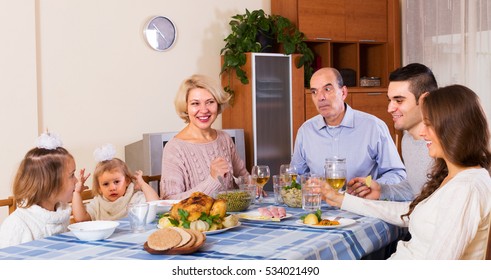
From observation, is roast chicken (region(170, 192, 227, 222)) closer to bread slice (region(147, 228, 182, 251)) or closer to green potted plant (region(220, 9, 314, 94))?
bread slice (region(147, 228, 182, 251))

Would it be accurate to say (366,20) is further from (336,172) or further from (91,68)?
(336,172)

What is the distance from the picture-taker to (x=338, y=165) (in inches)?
95.8

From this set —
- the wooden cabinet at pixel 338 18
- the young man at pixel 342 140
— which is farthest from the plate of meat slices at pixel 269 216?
the wooden cabinet at pixel 338 18

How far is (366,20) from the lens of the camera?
6059mm

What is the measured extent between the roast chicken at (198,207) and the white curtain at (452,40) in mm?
→ 4157

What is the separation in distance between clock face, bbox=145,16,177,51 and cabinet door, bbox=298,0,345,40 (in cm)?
125

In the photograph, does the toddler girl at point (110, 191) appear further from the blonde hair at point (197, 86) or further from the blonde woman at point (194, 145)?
the blonde hair at point (197, 86)

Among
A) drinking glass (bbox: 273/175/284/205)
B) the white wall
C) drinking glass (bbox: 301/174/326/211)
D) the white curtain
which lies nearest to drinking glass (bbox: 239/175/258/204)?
drinking glass (bbox: 273/175/284/205)

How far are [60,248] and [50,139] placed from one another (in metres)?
0.72

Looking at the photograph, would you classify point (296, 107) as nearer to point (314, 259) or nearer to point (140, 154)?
point (140, 154)

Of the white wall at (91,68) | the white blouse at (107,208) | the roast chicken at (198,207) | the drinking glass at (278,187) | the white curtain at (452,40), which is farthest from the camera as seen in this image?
the white curtain at (452,40)

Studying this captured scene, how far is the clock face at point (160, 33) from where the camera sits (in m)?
4.88

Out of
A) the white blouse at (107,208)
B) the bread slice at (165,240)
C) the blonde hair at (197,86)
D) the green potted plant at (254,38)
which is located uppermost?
the green potted plant at (254,38)
